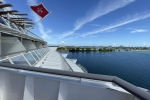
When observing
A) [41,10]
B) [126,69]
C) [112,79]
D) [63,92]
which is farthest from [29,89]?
[126,69]

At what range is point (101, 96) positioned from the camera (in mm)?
1672

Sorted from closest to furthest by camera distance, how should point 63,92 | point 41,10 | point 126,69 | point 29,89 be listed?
point 63,92 → point 29,89 → point 41,10 → point 126,69

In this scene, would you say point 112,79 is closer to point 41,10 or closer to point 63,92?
point 63,92

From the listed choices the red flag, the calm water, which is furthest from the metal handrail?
the calm water

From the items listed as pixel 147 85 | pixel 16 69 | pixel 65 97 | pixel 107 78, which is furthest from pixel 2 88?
pixel 147 85

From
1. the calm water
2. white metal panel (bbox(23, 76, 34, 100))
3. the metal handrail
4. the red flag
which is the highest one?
the red flag

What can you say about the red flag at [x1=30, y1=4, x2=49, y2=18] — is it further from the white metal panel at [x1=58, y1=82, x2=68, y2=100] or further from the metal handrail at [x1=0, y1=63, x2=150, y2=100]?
the white metal panel at [x1=58, y1=82, x2=68, y2=100]

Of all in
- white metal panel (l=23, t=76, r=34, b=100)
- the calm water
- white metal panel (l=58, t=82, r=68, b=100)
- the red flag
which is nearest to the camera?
white metal panel (l=58, t=82, r=68, b=100)

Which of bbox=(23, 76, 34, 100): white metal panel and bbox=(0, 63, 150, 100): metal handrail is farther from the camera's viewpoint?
bbox=(23, 76, 34, 100): white metal panel

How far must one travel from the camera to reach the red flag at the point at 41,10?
15821 millimetres

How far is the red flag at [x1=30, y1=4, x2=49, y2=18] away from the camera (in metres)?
15.8

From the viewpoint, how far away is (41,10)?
1614cm

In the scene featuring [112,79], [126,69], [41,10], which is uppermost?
[41,10]

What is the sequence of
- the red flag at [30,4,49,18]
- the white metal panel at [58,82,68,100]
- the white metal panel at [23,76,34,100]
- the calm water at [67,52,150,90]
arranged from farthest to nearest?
the calm water at [67,52,150,90], the red flag at [30,4,49,18], the white metal panel at [23,76,34,100], the white metal panel at [58,82,68,100]
